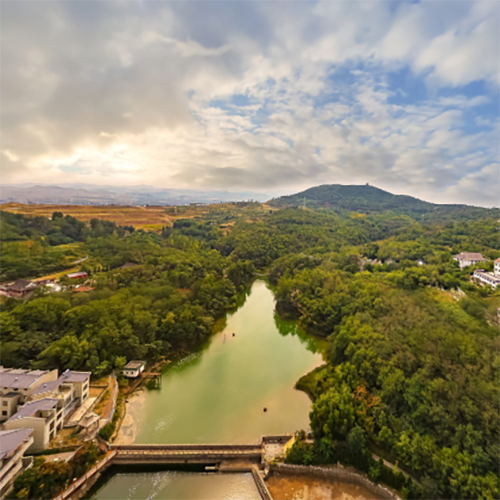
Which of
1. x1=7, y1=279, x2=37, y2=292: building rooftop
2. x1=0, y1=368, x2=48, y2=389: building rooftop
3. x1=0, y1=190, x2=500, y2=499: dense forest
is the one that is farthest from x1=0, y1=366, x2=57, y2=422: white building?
x1=7, y1=279, x2=37, y2=292: building rooftop

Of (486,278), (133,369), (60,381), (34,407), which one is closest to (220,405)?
(133,369)

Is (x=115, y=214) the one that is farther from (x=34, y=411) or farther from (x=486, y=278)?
(x=486, y=278)

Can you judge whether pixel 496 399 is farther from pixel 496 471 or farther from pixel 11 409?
pixel 11 409

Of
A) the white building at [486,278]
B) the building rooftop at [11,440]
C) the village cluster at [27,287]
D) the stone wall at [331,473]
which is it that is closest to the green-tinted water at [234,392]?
the stone wall at [331,473]

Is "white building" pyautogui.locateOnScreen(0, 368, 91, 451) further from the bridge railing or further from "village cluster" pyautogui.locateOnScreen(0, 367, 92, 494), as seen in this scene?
the bridge railing

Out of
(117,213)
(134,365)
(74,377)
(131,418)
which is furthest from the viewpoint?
(117,213)

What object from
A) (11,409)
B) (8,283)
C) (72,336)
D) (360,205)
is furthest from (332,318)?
(360,205)
